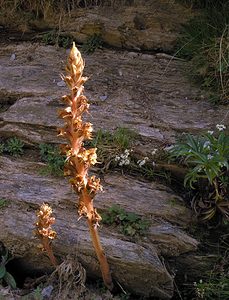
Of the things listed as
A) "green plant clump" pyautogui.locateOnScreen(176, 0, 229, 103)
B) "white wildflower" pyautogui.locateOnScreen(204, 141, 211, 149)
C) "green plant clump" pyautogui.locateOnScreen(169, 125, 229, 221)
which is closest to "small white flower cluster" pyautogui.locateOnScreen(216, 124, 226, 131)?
"green plant clump" pyautogui.locateOnScreen(169, 125, 229, 221)

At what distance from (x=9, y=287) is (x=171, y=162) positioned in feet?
5.54

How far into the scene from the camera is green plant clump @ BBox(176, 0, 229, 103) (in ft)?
14.7

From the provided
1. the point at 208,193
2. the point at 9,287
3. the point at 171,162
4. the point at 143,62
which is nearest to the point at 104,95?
the point at 143,62

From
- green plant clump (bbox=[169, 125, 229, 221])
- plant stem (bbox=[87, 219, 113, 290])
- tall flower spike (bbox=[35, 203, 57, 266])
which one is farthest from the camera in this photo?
green plant clump (bbox=[169, 125, 229, 221])

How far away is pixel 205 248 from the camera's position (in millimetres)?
3891

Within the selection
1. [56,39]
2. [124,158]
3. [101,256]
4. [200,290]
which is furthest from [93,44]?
[200,290]

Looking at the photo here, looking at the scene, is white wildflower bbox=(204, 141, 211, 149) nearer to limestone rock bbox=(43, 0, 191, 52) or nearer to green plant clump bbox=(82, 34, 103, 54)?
limestone rock bbox=(43, 0, 191, 52)

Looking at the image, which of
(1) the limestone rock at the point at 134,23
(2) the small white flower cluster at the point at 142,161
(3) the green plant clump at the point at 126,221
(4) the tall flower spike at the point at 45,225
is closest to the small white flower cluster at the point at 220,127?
(2) the small white flower cluster at the point at 142,161

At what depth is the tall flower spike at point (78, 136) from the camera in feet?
8.87

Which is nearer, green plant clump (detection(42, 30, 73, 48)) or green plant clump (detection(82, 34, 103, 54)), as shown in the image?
green plant clump (detection(82, 34, 103, 54))

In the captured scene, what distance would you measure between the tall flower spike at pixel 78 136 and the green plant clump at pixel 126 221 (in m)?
0.64

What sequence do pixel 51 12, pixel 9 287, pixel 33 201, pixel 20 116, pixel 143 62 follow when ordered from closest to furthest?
pixel 9 287 → pixel 33 201 → pixel 20 116 → pixel 143 62 → pixel 51 12

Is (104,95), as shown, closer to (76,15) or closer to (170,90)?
(170,90)

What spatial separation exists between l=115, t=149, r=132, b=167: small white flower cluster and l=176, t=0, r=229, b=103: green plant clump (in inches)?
40.3
